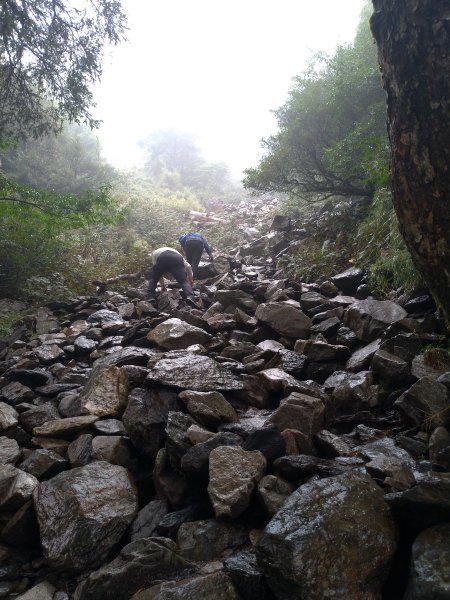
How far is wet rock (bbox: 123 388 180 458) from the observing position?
305 centimetres

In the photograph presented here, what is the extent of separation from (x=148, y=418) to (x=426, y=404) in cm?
208

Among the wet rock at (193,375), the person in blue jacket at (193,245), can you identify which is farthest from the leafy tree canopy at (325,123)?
the wet rock at (193,375)

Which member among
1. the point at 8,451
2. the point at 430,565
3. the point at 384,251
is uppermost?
the point at 384,251

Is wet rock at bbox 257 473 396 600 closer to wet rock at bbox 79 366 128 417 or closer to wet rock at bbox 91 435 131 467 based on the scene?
wet rock at bbox 91 435 131 467

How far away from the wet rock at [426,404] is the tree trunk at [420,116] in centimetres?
73

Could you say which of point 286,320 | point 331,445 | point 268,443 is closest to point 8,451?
point 268,443

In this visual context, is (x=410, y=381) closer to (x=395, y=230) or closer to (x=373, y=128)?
(x=395, y=230)

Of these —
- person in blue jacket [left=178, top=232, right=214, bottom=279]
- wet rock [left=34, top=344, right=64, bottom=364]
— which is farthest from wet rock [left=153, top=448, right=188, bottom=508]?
person in blue jacket [left=178, top=232, right=214, bottom=279]

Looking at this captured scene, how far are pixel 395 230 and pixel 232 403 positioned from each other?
399 cm

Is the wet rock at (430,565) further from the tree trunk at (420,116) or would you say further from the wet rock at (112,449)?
the wet rock at (112,449)

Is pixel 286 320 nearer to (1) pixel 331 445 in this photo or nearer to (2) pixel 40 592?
(1) pixel 331 445

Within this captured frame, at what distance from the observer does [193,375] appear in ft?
11.8

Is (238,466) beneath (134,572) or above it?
above

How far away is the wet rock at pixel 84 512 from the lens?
2275mm
